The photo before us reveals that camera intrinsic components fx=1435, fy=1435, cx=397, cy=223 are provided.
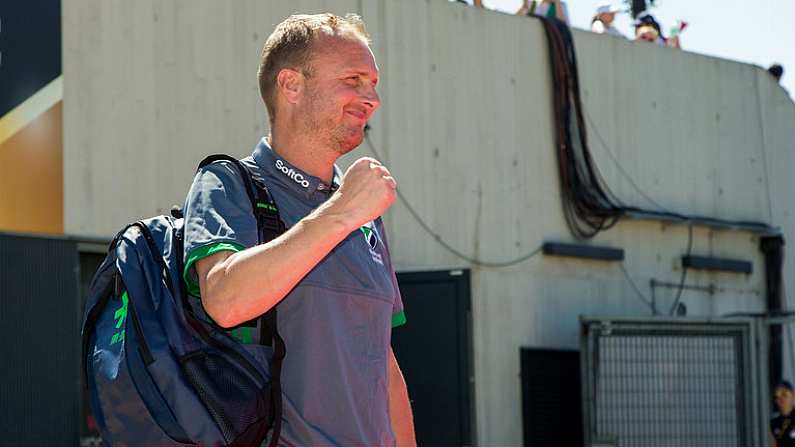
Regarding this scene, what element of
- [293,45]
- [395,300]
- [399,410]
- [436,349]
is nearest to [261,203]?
[293,45]

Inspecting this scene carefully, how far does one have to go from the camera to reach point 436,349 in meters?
10.1

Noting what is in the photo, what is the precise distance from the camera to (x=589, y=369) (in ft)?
37.7

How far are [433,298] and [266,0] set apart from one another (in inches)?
95.7

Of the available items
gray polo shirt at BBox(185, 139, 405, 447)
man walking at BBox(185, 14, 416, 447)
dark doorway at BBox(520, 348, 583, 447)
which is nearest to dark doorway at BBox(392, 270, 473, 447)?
dark doorway at BBox(520, 348, 583, 447)

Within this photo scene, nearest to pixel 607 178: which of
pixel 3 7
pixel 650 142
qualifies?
pixel 650 142

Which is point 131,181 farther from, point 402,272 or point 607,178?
point 607,178

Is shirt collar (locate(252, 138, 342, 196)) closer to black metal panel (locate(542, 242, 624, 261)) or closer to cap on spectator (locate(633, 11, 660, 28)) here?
black metal panel (locate(542, 242, 624, 261))

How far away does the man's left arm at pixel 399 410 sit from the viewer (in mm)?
3268

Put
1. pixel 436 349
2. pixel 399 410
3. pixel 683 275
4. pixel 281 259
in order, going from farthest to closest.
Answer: pixel 683 275 → pixel 436 349 → pixel 399 410 → pixel 281 259

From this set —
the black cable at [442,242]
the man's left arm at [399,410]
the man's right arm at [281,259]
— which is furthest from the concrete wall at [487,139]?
the man's right arm at [281,259]

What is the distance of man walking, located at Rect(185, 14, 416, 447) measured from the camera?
2.63 meters

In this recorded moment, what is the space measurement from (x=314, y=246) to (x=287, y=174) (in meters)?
0.43

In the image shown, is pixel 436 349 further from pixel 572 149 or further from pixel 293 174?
pixel 293 174

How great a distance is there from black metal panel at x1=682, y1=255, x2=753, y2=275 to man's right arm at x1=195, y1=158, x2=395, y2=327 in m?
10.8
